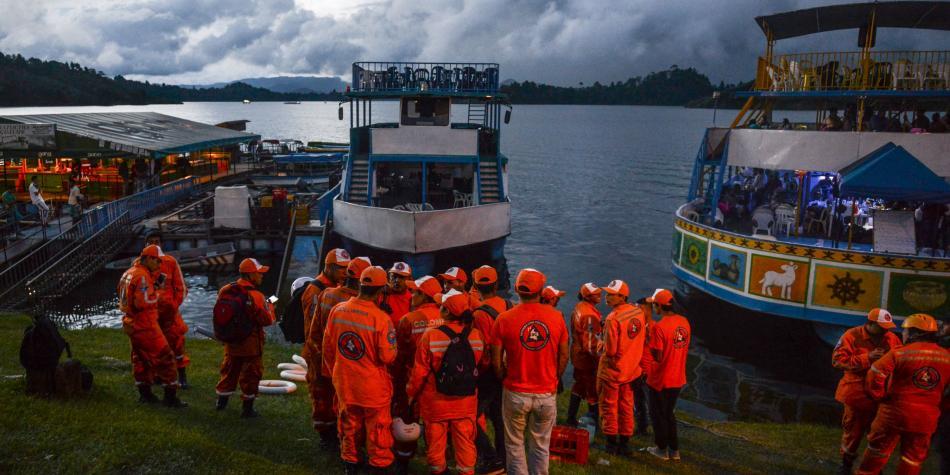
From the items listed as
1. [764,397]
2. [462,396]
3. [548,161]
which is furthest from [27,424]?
[548,161]

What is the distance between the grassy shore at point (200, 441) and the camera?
5523 millimetres

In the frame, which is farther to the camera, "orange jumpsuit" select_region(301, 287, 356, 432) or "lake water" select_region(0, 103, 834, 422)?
"lake water" select_region(0, 103, 834, 422)

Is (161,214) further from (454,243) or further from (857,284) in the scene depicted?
(857,284)

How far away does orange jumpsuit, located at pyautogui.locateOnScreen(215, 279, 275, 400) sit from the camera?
6578 millimetres

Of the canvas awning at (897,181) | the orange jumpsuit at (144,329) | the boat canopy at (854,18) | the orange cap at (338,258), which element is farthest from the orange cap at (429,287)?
the boat canopy at (854,18)

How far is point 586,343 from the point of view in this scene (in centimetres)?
736

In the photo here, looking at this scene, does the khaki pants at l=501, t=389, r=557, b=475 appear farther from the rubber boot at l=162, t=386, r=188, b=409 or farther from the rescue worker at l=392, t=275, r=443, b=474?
the rubber boot at l=162, t=386, r=188, b=409

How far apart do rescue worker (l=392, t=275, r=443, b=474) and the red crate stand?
63.2 inches

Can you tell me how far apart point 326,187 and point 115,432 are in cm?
3033

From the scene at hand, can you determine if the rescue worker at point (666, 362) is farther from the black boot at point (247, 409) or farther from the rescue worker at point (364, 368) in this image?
the black boot at point (247, 409)

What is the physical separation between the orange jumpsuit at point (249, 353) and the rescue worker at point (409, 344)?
59.4 inches

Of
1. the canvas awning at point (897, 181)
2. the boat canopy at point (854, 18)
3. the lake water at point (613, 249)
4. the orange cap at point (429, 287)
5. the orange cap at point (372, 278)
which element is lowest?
the lake water at point (613, 249)

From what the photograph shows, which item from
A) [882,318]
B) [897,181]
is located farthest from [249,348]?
[897,181]

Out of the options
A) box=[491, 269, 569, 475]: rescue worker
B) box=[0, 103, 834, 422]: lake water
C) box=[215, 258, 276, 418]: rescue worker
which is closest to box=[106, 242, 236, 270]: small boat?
box=[0, 103, 834, 422]: lake water
